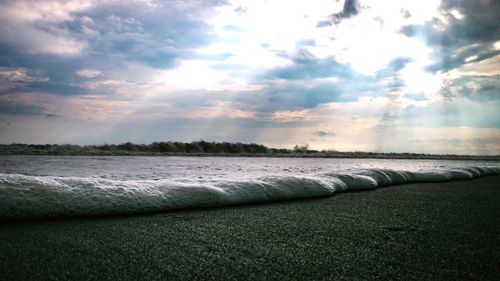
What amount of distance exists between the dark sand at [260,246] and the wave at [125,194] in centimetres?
19

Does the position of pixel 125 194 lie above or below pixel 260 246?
above

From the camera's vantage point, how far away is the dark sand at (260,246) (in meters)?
1.65

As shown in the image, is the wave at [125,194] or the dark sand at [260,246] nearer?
the dark sand at [260,246]

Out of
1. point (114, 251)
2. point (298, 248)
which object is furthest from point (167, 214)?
point (298, 248)

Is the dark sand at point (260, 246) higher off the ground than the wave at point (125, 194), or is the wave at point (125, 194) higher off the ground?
the wave at point (125, 194)

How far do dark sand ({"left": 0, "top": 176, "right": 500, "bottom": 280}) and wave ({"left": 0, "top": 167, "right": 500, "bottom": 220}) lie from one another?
0.62 feet

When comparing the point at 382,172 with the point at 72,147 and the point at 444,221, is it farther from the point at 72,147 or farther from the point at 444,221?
the point at 72,147

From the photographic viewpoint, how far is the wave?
303 centimetres

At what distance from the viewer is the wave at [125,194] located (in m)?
3.03

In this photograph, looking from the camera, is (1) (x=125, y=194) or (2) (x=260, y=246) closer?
(2) (x=260, y=246)

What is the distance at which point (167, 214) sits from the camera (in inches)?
128

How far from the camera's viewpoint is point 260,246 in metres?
2.08

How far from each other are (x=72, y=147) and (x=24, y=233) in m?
14.1

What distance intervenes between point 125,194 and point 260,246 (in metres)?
1.87
